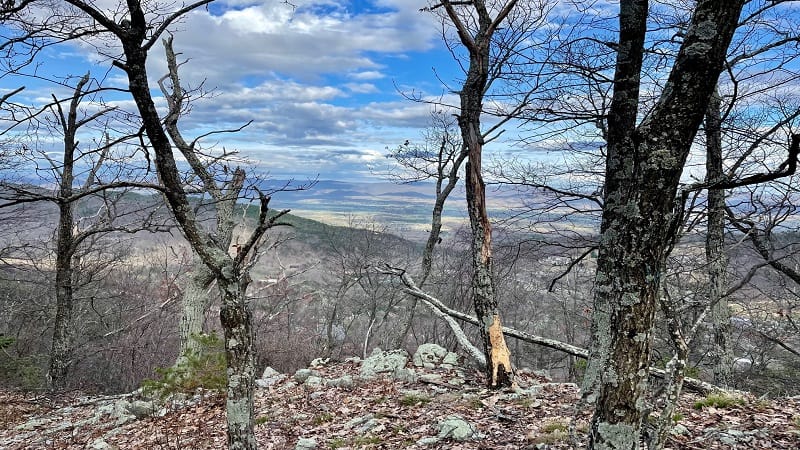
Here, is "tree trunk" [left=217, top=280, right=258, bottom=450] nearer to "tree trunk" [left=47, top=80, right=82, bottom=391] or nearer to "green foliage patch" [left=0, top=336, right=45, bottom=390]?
"tree trunk" [left=47, top=80, right=82, bottom=391]

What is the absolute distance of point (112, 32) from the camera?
4637 mm

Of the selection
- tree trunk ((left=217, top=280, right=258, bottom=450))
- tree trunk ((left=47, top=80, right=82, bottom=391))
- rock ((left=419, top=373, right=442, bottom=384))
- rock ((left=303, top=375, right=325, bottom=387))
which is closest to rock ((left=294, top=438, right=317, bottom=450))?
tree trunk ((left=217, top=280, right=258, bottom=450))

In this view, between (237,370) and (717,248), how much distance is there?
8.03m

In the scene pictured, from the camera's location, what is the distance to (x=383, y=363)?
9789 mm

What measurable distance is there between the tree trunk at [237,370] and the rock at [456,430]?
2141 millimetres

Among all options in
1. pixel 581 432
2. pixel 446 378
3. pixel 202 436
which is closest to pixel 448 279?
pixel 446 378

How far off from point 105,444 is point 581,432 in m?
7.03

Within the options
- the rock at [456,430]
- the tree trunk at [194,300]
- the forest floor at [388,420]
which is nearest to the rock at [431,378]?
the forest floor at [388,420]

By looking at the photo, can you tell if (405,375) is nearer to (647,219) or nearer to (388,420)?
(388,420)

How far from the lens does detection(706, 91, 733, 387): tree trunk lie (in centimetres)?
754

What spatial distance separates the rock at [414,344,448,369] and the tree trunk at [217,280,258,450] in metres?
5.19

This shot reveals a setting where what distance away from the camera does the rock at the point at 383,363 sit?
940cm

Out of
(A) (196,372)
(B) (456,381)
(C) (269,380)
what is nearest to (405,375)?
(B) (456,381)

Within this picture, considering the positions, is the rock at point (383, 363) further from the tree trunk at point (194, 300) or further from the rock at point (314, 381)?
the tree trunk at point (194, 300)
